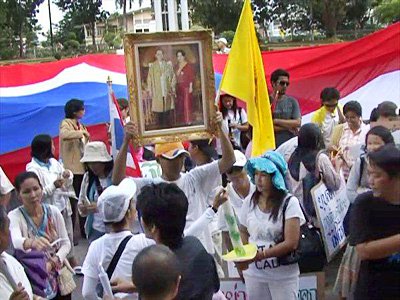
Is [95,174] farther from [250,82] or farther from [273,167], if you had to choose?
[273,167]

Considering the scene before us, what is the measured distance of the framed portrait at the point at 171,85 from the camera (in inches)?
170

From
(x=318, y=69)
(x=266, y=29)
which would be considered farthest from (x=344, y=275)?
(x=266, y=29)

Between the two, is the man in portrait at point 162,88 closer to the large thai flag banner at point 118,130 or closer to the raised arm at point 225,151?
the raised arm at point 225,151

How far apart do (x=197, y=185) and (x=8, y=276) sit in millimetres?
1579

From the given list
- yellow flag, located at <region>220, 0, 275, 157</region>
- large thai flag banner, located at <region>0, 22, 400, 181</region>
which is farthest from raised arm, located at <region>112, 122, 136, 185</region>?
large thai flag banner, located at <region>0, 22, 400, 181</region>

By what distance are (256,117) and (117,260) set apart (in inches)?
99.3

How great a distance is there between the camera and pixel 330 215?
6.05m

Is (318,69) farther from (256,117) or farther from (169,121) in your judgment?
(169,121)

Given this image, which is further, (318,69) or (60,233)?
(318,69)

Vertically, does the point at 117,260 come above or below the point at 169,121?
below

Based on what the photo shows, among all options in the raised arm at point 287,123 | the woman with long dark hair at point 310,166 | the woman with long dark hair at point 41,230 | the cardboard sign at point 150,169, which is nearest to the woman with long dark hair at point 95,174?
the cardboard sign at point 150,169

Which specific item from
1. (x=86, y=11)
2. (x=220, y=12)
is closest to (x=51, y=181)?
(x=220, y=12)

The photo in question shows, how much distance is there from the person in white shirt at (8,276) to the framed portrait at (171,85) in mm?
1188

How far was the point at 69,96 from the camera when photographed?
10.4 metres
